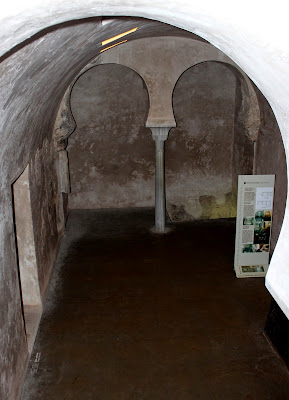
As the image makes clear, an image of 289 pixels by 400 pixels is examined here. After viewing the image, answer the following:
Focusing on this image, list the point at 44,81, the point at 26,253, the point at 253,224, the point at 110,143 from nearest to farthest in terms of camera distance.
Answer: the point at 44,81
the point at 26,253
the point at 253,224
the point at 110,143

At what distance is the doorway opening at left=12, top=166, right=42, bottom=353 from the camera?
6578 mm

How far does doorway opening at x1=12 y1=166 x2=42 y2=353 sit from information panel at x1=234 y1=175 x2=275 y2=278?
364cm

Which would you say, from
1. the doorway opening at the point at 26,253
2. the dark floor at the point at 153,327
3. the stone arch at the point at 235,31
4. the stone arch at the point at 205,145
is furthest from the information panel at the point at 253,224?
the stone arch at the point at 235,31

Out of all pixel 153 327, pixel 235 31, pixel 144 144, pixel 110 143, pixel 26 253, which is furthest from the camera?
pixel 144 144

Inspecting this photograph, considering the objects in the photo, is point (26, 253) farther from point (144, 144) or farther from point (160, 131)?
point (144, 144)

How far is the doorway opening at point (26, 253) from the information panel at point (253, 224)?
143 inches

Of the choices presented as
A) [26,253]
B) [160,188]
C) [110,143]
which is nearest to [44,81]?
[26,253]

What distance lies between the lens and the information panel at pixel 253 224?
773 centimetres

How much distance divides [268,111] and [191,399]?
6157 millimetres

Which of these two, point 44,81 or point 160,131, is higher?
point 44,81

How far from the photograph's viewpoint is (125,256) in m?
9.08

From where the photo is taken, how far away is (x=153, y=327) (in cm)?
655

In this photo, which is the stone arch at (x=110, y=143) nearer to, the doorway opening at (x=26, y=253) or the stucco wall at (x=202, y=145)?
A: the stucco wall at (x=202, y=145)

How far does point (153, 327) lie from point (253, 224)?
2773mm
